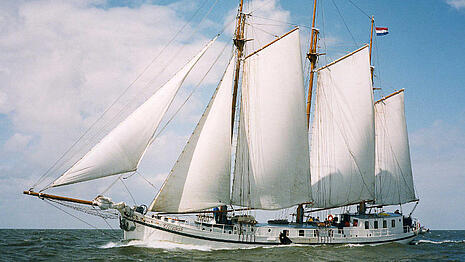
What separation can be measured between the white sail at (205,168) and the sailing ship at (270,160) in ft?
0.25

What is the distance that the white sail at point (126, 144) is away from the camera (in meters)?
24.9

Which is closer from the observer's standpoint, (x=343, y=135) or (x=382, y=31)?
(x=343, y=135)

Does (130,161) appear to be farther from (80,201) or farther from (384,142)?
(384,142)

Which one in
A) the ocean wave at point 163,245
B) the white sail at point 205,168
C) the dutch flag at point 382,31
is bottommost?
the ocean wave at point 163,245

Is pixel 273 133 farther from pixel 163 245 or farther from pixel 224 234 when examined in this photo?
pixel 163 245

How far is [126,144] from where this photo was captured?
26.6 m

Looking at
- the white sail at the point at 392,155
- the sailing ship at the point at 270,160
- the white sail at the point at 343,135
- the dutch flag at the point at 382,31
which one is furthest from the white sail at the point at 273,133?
the dutch flag at the point at 382,31

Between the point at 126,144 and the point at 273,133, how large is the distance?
42.4 feet

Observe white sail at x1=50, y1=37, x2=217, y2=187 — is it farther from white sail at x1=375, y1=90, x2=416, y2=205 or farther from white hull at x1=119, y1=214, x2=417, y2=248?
white sail at x1=375, y1=90, x2=416, y2=205

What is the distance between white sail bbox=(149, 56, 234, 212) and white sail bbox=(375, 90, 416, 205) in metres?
23.4

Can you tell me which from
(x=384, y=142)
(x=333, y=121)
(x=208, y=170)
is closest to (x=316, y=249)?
(x=208, y=170)

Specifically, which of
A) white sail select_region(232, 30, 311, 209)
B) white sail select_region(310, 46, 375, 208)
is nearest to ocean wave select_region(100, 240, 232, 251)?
white sail select_region(232, 30, 311, 209)

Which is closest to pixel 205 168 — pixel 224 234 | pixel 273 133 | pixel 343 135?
pixel 224 234

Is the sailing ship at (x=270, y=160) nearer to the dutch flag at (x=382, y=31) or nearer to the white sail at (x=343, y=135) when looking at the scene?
the white sail at (x=343, y=135)
